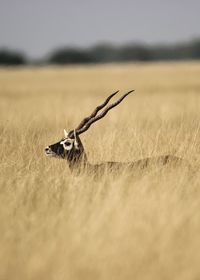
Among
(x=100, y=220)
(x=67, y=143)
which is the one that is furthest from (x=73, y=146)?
(x=100, y=220)

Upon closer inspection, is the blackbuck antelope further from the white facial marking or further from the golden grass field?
the golden grass field

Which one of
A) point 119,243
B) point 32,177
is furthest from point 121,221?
point 32,177

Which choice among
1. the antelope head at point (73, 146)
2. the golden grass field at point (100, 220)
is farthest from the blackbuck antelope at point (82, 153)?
the golden grass field at point (100, 220)

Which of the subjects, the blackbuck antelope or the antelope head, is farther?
the antelope head

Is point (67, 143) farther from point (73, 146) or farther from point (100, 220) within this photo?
point (100, 220)

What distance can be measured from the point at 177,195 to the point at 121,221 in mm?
936

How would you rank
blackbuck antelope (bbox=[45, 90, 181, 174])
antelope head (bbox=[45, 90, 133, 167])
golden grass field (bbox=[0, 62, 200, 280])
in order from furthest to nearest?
antelope head (bbox=[45, 90, 133, 167]) < blackbuck antelope (bbox=[45, 90, 181, 174]) < golden grass field (bbox=[0, 62, 200, 280])

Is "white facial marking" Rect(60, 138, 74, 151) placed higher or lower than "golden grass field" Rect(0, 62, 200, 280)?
higher

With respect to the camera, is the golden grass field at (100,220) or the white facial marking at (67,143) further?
the white facial marking at (67,143)

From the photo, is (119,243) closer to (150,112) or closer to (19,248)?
(19,248)

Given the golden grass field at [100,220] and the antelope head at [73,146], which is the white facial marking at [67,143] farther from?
the golden grass field at [100,220]

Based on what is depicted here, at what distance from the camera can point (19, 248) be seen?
4320mm

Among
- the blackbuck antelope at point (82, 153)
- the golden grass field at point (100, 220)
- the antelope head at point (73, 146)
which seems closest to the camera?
the golden grass field at point (100, 220)

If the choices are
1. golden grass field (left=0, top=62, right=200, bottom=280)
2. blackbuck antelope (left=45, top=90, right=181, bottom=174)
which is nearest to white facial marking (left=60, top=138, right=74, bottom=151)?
blackbuck antelope (left=45, top=90, right=181, bottom=174)
